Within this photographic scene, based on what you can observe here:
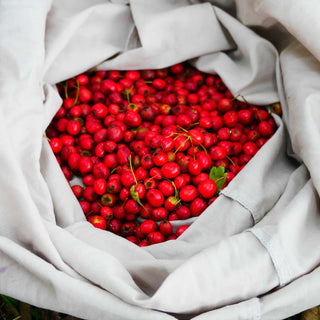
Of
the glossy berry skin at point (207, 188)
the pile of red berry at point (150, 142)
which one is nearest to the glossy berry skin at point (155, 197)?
the pile of red berry at point (150, 142)

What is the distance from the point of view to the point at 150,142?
1.41 m

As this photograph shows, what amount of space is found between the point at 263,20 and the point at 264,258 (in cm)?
85

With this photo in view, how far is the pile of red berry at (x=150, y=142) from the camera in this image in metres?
1.33

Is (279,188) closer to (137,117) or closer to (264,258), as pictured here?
(264,258)

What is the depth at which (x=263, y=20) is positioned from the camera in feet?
4.87

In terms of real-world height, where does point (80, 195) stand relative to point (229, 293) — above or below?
below

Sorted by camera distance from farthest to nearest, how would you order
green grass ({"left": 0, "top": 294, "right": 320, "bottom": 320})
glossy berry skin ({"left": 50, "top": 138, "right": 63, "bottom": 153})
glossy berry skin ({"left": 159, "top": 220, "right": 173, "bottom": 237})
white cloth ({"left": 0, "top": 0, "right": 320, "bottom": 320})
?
glossy berry skin ({"left": 50, "top": 138, "right": 63, "bottom": 153})
glossy berry skin ({"left": 159, "top": 220, "right": 173, "bottom": 237})
green grass ({"left": 0, "top": 294, "right": 320, "bottom": 320})
white cloth ({"left": 0, "top": 0, "right": 320, "bottom": 320})

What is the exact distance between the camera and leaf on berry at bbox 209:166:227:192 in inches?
52.6

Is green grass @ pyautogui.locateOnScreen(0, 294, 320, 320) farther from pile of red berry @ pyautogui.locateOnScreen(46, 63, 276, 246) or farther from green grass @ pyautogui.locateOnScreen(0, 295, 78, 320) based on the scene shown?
pile of red berry @ pyautogui.locateOnScreen(46, 63, 276, 246)

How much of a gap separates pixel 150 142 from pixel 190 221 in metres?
0.29

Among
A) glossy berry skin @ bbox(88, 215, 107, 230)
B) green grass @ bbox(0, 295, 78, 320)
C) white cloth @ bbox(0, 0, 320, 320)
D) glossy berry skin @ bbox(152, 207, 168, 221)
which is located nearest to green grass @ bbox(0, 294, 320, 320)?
green grass @ bbox(0, 295, 78, 320)

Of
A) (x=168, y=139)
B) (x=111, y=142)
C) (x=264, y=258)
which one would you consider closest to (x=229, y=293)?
(x=264, y=258)

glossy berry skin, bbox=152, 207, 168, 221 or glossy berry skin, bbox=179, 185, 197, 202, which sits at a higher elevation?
glossy berry skin, bbox=179, 185, 197, 202

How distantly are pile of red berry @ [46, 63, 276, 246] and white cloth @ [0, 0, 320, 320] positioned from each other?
0.23ft
